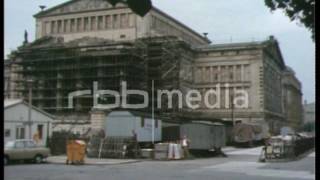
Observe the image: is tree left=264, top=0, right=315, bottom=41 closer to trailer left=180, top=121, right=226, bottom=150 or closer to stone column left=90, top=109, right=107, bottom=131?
stone column left=90, top=109, right=107, bottom=131

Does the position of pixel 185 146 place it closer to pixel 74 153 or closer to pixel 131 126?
pixel 131 126

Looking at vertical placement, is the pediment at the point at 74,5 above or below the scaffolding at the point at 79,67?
below

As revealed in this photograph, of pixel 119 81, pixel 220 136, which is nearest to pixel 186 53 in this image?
pixel 119 81

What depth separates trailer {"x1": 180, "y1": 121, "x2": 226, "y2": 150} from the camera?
107ft

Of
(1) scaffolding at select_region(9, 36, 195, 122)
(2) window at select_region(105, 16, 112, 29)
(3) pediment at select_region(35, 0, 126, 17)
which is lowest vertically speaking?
(3) pediment at select_region(35, 0, 126, 17)

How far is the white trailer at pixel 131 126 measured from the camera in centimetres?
3175

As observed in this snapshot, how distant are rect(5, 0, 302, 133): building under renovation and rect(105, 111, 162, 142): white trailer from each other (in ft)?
18.5

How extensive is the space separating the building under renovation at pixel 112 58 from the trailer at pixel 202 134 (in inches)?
163

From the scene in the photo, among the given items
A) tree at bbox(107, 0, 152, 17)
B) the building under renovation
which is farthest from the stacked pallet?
tree at bbox(107, 0, 152, 17)

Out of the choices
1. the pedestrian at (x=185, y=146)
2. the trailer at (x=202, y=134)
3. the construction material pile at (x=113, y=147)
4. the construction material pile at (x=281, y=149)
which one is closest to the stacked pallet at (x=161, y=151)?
the construction material pile at (x=113, y=147)

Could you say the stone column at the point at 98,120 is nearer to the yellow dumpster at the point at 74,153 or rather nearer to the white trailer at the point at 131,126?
the white trailer at the point at 131,126

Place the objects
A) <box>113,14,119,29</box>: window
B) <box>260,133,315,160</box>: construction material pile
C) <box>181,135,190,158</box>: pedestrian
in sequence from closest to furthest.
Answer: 1. <box>113,14,119,29</box>: window
2. <box>260,133,315,160</box>: construction material pile
3. <box>181,135,190,158</box>: pedestrian

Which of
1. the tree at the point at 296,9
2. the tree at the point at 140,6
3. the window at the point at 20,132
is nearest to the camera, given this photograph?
the tree at the point at 140,6
